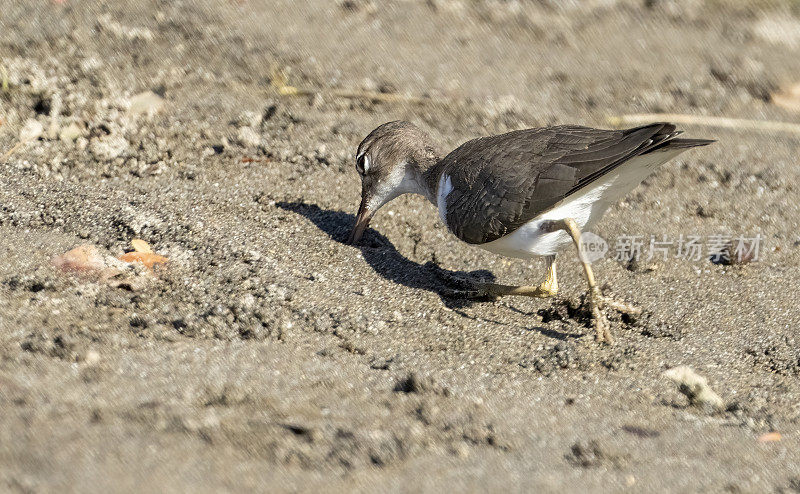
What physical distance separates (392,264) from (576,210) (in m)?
1.25

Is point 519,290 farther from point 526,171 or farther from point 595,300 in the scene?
point 526,171

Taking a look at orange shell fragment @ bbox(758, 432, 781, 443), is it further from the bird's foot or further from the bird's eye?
the bird's eye

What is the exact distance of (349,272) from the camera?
204 inches

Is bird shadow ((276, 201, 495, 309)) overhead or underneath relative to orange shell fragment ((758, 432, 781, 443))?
underneath

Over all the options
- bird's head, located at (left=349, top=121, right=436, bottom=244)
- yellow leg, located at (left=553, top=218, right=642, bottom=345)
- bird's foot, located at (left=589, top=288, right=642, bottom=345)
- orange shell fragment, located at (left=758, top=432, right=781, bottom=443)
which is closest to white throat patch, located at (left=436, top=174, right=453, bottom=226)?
bird's head, located at (left=349, top=121, right=436, bottom=244)

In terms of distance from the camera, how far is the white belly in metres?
4.80

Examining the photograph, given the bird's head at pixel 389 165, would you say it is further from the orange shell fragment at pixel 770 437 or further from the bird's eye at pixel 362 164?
the orange shell fragment at pixel 770 437

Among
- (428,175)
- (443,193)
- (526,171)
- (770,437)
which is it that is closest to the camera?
(770,437)

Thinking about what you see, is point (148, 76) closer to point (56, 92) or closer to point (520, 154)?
point (56, 92)

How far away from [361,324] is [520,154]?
143 centimetres

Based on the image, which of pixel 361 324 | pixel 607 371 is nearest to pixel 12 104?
pixel 361 324

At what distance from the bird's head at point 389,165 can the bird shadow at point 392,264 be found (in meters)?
0.14

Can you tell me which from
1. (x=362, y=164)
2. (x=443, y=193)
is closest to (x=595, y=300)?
(x=443, y=193)

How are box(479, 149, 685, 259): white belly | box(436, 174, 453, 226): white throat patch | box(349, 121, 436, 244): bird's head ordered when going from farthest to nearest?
box(349, 121, 436, 244): bird's head → box(436, 174, 453, 226): white throat patch → box(479, 149, 685, 259): white belly
